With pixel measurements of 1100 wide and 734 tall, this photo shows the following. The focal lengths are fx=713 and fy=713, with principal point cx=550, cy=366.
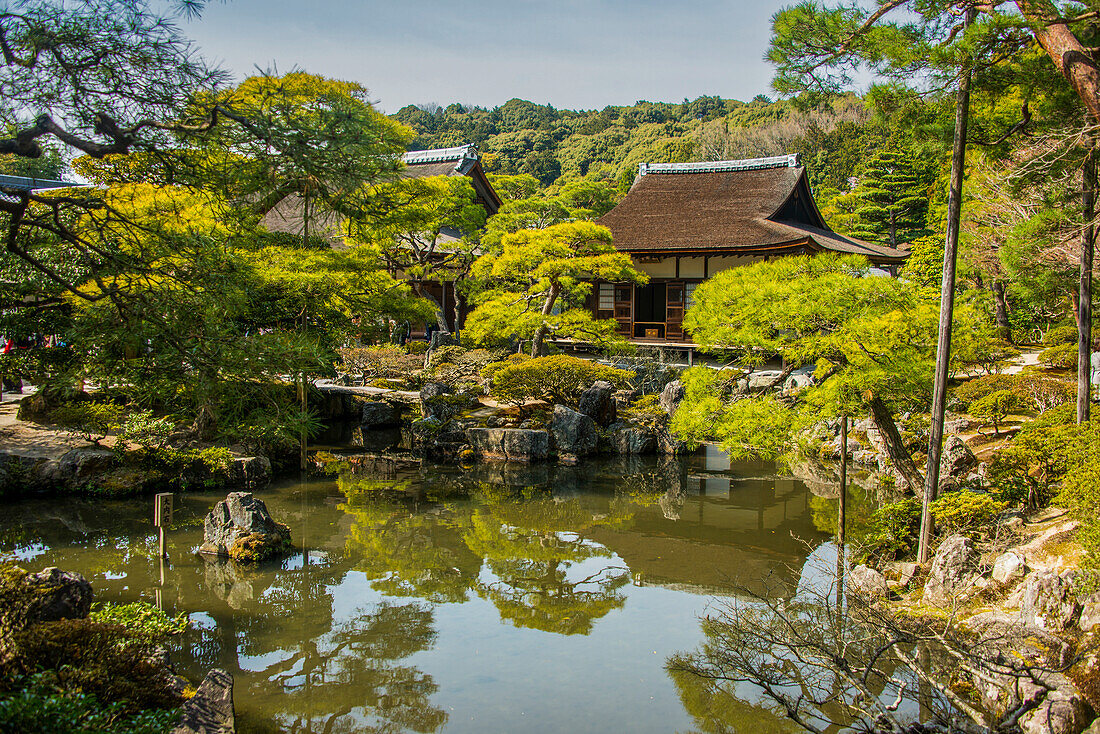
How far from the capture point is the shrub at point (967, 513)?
23.2 ft

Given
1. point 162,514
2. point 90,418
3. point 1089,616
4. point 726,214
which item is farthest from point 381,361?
point 1089,616

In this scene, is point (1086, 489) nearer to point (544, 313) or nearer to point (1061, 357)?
point (1061, 357)

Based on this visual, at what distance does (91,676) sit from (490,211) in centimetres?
2386

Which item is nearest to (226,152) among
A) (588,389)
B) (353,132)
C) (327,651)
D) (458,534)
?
(353,132)

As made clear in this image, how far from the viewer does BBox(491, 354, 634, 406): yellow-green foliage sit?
14.8m

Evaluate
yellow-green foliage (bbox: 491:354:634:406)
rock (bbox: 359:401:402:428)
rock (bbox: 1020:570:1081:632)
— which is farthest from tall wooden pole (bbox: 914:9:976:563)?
rock (bbox: 359:401:402:428)

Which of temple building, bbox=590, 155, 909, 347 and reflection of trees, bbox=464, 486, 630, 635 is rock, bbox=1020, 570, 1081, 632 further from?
temple building, bbox=590, 155, 909, 347

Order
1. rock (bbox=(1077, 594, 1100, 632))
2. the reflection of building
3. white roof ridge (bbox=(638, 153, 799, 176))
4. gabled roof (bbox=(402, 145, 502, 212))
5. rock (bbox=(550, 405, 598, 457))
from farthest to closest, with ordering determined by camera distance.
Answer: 1. gabled roof (bbox=(402, 145, 502, 212))
2. white roof ridge (bbox=(638, 153, 799, 176))
3. rock (bbox=(550, 405, 598, 457))
4. the reflection of building
5. rock (bbox=(1077, 594, 1100, 632))

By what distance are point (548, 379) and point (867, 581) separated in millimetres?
8879

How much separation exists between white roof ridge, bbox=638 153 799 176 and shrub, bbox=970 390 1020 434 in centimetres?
1219

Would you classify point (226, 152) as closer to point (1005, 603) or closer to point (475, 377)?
point (1005, 603)

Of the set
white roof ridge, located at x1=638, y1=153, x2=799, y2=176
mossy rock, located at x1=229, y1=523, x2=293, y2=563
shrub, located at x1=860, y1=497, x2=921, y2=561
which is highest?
white roof ridge, located at x1=638, y1=153, x2=799, y2=176

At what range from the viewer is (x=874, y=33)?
5.89m

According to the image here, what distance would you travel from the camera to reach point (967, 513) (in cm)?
711
